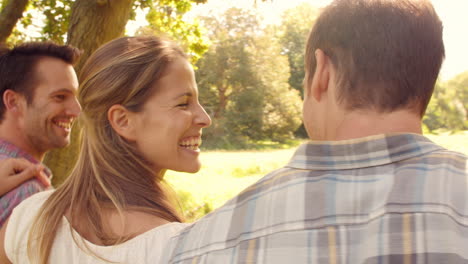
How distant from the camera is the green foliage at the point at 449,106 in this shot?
1091 centimetres

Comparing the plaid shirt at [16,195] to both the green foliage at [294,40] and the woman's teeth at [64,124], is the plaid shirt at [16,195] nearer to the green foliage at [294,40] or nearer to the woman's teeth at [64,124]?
the woman's teeth at [64,124]

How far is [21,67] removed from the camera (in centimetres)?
248

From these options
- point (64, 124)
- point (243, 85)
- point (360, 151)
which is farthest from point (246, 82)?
point (360, 151)

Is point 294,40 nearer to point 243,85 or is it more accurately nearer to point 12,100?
point 243,85

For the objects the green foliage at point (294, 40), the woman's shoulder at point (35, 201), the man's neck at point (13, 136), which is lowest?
the woman's shoulder at point (35, 201)

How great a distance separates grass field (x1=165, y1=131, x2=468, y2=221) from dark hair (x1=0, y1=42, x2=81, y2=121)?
5.00m

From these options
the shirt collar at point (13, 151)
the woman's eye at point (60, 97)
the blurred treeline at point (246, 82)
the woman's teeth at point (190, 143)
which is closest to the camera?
the woman's teeth at point (190, 143)

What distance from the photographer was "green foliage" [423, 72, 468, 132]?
10914mm

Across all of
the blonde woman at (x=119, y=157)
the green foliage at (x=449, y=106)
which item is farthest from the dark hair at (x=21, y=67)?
the green foliage at (x=449, y=106)

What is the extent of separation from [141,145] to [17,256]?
56 centimetres

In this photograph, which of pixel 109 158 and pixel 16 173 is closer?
pixel 109 158

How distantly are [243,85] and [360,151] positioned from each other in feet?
81.8

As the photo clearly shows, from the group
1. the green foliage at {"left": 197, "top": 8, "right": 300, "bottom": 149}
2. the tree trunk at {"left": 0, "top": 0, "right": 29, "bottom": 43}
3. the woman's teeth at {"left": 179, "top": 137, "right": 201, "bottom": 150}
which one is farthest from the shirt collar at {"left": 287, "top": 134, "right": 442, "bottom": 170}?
the green foliage at {"left": 197, "top": 8, "right": 300, "bottom": 149}

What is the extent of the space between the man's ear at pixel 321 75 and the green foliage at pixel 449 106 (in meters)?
9.35
